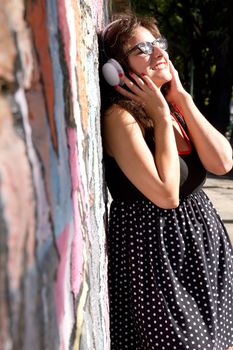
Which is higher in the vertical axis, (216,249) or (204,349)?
(216,249)

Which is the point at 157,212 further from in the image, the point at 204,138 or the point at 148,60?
the point at 148,60

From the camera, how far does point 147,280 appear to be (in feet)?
7.19

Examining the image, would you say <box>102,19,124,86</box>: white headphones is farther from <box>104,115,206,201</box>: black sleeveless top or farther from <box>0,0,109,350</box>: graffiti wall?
<box>0,0,109,350</box>: graffiti wall

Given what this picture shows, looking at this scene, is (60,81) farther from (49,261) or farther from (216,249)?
(216,249)

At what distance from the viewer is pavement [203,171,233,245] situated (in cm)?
707

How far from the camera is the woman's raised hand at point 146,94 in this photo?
2.20 meters

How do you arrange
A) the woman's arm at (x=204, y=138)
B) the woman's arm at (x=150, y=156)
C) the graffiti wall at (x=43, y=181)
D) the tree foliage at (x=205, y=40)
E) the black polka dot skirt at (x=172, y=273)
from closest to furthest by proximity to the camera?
the graffiti wall at (x=43, y=181) → the woman's arm at (x=150, y=156) → the black polka dot skirt at (x=172, y=273) → the woman's arm at (x=204, y=138) → the tree foliage at (x=205, y=40)

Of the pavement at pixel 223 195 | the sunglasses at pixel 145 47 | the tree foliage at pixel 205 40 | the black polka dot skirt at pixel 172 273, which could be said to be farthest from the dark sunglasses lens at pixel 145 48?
the tree foliage at pixel 205 40

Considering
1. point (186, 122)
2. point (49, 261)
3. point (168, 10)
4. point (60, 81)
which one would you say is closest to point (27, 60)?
point (60, 81)

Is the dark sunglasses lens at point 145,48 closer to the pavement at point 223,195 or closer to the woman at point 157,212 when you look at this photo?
the woman at point 157,212

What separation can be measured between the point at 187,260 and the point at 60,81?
3.50 feet

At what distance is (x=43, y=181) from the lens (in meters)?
1.18

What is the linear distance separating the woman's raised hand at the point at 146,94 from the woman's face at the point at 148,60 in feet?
Result: 0.13

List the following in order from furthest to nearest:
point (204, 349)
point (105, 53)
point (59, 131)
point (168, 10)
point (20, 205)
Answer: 1. point (168, 10)
2. point (105, 53)
3. point (204, 349)
4. point (59, 131)
5. point (20, 205)
